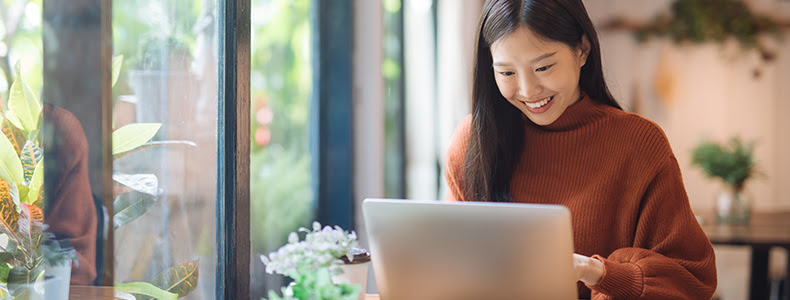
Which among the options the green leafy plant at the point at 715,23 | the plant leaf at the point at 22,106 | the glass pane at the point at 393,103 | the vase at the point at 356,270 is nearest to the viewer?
Answer: the plant leaf at the point at 22,106

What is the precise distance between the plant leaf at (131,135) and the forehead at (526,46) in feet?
2.08

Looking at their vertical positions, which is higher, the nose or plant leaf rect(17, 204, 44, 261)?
the nose

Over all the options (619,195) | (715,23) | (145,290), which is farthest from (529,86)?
(715,23)

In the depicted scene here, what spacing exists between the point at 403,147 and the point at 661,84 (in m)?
2.32

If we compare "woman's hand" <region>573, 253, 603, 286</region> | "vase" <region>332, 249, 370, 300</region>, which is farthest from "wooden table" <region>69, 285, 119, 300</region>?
"woman's hand" <region>573, 253, 603, 286</region>

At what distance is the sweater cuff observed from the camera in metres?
1.16

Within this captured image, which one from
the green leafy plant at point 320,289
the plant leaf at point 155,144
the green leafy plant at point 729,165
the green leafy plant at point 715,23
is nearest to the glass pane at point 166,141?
the plant leaf at point 155,144

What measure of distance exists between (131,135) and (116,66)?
0.35 feet

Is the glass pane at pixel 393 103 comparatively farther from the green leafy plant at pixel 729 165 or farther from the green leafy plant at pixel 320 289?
the green leafy plant at pixel 320 289

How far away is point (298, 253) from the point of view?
3.66 feet

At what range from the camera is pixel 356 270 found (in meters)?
1.20

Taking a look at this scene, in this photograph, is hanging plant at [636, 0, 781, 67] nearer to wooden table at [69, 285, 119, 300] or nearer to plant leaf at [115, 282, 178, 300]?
plant leaf at [115, 282, 178, 300]

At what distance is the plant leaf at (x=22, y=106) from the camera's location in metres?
0.86

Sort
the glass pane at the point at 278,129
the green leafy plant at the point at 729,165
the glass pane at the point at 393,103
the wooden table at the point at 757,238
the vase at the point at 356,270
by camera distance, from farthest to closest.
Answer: the green leafy plant at the point at 729,165
the glass pane at the point at 393,103
the wooden table at the point at 757,238
the glass pane at the point at 278,129
the vase at the point at 356,270
